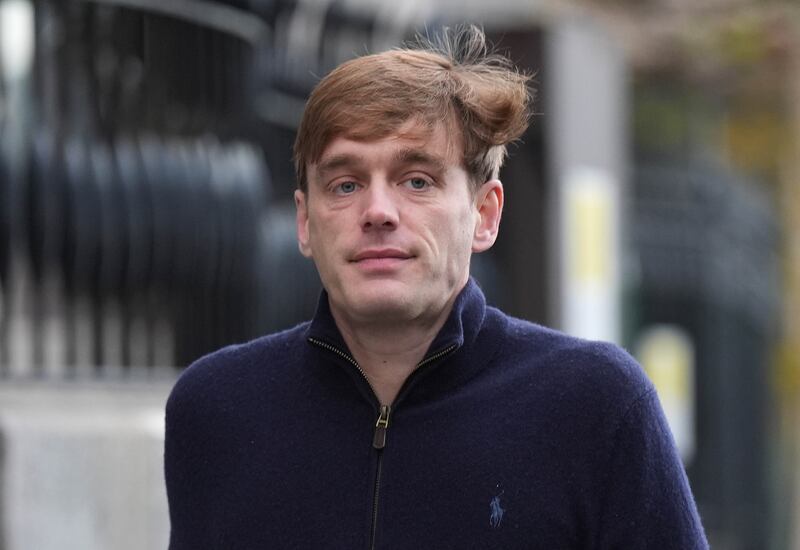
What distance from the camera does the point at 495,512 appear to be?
3045mm

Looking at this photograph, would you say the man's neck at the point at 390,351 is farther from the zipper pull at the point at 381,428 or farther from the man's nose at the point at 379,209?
the man's nose at the point at 379,209

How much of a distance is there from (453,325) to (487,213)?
→ 214 mm

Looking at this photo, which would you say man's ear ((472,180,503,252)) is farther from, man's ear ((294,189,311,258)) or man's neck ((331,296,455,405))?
man's ear ((294,189,311,258))

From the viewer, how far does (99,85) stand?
241 inches

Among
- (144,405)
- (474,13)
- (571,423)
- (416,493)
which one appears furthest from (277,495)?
(474,13)

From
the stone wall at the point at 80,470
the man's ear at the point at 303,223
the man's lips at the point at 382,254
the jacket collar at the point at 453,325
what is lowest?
the stone wall at the point at 80,470

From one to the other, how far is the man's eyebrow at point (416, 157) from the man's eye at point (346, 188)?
0.09m

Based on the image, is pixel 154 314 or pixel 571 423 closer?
pixel 571 423

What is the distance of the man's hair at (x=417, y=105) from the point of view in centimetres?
309

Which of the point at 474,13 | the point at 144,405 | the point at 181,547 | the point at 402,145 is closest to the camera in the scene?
the point at 402,145

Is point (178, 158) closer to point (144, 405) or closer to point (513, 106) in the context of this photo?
point (144, 405)

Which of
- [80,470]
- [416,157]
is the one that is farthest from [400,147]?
[80,470]

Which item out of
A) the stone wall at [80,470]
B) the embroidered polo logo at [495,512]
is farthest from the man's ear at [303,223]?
the stone wall at [80,470]

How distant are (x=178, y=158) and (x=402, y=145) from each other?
3296 millimetres
